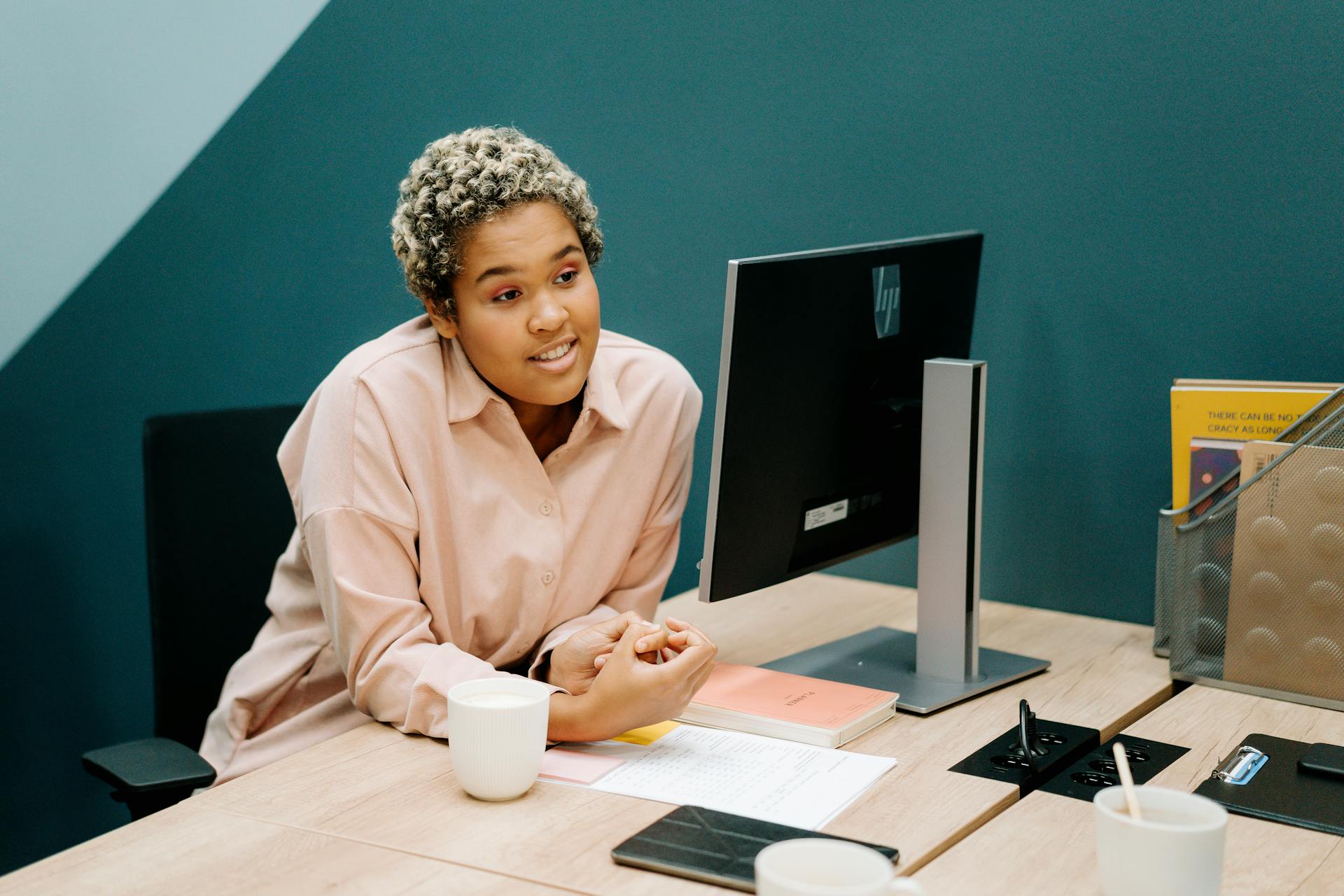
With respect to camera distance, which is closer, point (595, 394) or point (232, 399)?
point (595, 394)

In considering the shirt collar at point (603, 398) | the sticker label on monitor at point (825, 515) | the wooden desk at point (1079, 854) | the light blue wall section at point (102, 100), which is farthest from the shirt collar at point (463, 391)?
the light blue wall section at point (102, 100)

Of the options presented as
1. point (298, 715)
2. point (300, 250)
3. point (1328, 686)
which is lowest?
point (298, 715)

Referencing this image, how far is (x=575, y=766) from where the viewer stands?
1289 millimetres

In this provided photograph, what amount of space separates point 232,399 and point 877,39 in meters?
1.54

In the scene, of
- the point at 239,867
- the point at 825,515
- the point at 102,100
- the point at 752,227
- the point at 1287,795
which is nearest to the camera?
the point at 239,867

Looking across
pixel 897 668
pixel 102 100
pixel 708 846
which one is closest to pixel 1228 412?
pixel 897 668

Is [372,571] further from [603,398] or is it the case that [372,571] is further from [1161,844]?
[1161,844]

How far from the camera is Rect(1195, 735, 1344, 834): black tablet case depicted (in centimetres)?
115

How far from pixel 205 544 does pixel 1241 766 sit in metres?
1.44

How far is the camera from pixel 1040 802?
3.96 ft

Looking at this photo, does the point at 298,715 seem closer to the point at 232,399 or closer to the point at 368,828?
the point at 368,828

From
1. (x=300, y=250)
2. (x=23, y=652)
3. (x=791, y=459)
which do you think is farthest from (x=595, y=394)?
(x=23, y=652)

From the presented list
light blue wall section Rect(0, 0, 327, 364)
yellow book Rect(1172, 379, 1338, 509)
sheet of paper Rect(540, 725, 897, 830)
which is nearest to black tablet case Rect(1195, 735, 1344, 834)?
sheet of paper Rect(540, 725, 897, 830)

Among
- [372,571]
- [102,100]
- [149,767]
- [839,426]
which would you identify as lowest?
[149,767]
